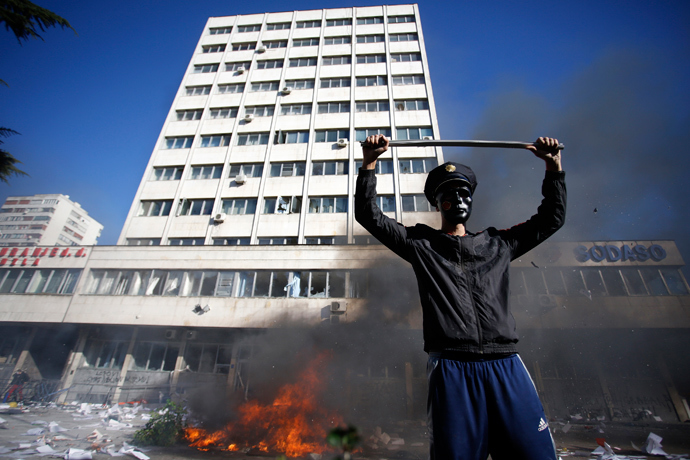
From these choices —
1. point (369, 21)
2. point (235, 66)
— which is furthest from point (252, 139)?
point (369, 21)

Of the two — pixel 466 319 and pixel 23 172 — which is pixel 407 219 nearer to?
pixel 466 319

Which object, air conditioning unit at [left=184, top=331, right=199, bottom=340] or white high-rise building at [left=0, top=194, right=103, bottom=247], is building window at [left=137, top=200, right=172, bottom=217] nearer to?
air conditioning unit at [left=184, top=331, right=199, bottom=340]

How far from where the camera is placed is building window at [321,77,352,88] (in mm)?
23375

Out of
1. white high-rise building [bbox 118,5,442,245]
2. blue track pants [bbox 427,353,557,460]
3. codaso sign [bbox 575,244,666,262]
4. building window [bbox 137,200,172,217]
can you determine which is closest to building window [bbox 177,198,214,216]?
white high-rise building [bbox 118,5,442,245]

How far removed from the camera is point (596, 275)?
14445mm

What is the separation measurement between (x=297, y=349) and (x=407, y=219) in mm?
10058

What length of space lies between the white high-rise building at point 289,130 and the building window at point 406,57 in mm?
126

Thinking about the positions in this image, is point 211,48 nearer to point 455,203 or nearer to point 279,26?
point 279,26

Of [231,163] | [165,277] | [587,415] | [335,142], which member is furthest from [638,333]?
[231,163]

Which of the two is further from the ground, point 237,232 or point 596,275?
point 237,232

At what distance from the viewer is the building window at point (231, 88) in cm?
2462

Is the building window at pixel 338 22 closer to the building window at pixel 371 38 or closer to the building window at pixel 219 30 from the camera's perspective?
the building window at pixel 371 38

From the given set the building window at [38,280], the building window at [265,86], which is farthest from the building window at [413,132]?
the building window at [38,280]

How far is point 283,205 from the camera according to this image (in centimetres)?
1909
